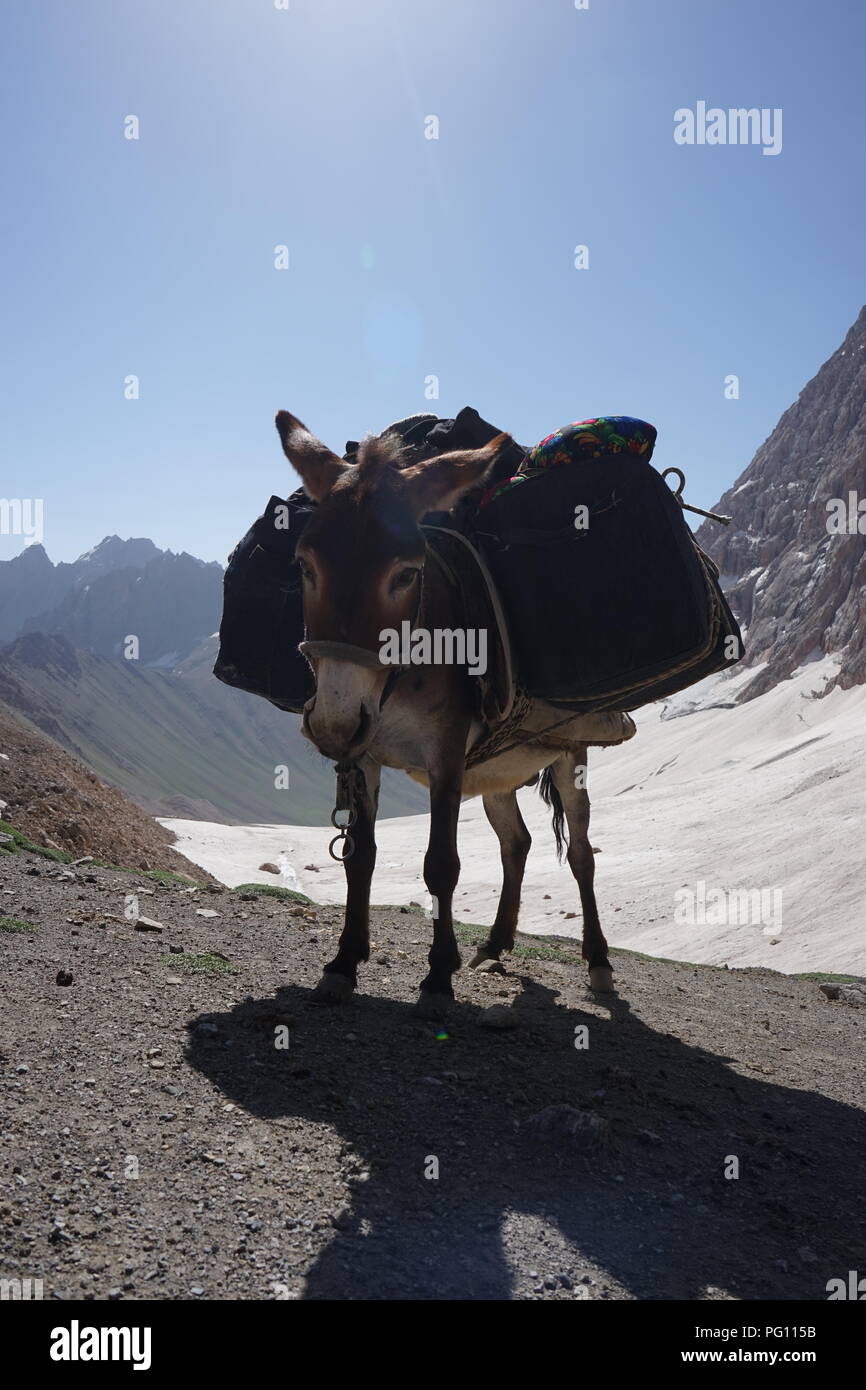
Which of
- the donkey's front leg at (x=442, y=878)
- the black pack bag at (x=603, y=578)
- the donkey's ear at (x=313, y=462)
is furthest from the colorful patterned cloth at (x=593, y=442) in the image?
the donkey's front leg at (x=442, y=878)

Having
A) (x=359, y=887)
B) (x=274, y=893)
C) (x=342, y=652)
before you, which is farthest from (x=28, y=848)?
(x=342, y=652)

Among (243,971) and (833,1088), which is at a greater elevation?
(243,971)

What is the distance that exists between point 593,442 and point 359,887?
4.70m

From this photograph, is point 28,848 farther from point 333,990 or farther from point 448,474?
point 448,474

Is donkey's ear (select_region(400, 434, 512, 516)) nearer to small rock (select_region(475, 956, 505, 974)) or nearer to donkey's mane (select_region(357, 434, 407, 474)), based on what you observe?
donkey's mane (select_region(357, 434, 407, 474))

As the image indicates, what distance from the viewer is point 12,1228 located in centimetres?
396

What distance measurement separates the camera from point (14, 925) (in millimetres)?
8828

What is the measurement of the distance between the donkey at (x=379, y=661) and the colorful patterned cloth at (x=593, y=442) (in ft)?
4.77

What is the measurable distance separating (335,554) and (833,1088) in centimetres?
617

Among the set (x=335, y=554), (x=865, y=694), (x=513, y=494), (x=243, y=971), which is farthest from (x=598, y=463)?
(x=865, y=694)

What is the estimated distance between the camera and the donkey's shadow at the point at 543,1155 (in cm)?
435

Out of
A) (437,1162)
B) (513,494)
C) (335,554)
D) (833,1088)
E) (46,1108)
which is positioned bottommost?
(833,1088)

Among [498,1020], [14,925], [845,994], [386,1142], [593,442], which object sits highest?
[593,442]
